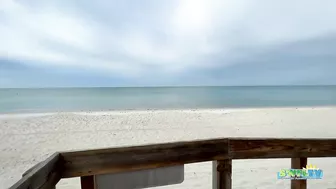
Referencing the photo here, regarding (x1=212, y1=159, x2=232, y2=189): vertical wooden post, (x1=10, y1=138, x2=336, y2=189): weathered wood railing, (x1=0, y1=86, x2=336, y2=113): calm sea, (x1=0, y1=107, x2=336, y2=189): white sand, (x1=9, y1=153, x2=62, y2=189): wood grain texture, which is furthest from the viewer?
(x1=0, y1=86, x2=336, y2=113): calm sea

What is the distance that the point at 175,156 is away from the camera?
3.67 ft

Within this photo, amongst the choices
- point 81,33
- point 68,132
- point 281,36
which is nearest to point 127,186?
point 68,132

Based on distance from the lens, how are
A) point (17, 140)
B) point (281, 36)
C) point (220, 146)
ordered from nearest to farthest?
point (220, 146) < point (17, 140) < point (281, 36)

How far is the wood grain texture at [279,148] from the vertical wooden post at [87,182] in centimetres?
74

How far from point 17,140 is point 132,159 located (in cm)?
773

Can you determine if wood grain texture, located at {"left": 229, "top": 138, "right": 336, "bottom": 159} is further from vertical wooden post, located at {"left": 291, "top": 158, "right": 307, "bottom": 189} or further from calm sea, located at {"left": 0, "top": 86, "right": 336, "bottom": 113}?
calm sea, located at {"left": 0, "top": 86, "right": 336, "bottom": 113}

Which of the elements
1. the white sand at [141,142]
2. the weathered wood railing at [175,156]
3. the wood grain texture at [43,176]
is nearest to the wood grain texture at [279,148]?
the weathered wood railing at [175,156]

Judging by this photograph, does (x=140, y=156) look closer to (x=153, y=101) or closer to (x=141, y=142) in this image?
(x=141, y=142)

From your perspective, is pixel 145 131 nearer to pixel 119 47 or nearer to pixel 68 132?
pixel 68 132

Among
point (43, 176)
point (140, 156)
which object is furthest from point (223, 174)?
point (43, 176)

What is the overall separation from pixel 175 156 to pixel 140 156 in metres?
0.18

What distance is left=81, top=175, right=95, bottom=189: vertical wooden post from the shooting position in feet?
3.23

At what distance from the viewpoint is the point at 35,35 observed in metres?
24.4
